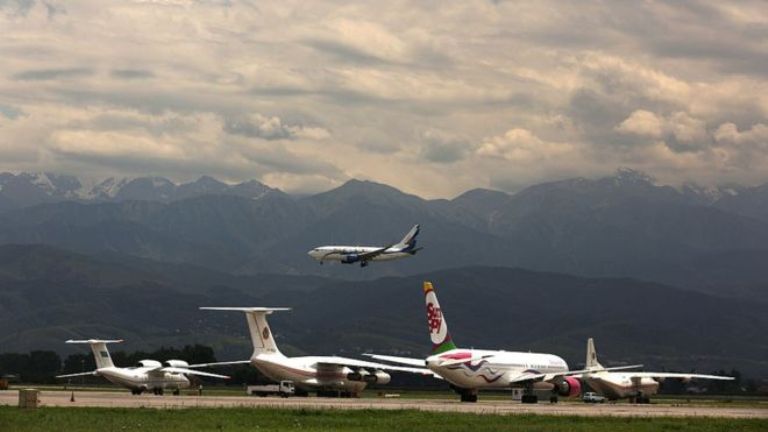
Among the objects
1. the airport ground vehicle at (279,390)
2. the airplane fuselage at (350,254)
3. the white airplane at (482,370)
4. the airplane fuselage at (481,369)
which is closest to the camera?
the airplane fuselage at (481,369)

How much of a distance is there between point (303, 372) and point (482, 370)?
58.4 feet

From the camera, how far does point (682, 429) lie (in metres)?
68.6

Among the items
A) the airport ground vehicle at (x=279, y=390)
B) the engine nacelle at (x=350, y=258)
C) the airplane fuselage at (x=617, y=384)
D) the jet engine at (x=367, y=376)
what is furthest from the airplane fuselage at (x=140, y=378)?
the engine nacelle at (x=350, y=258)

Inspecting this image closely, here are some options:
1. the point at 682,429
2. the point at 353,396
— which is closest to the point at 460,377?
the point at 353,396

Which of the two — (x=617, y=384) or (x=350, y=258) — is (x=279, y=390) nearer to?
(x=617, y=384)

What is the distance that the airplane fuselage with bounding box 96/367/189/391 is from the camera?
121 metres

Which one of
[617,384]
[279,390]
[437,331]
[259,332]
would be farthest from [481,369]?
[259,332]

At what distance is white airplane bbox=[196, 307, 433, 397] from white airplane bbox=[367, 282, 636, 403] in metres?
6.81

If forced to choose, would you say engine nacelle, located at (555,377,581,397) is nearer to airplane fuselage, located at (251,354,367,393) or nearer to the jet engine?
the jet engine

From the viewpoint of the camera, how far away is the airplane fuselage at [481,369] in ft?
358

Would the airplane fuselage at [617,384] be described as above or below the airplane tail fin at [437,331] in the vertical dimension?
below

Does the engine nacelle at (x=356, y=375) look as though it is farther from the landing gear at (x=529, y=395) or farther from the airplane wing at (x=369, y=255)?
the airplane wing at (x=369, y=255)

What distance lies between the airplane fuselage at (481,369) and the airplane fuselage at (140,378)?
27.4 metres

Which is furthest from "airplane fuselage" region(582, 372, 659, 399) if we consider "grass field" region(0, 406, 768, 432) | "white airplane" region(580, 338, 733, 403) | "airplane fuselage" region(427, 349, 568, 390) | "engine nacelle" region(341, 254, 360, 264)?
"engine nacelle" region(341, 254, 360, 264)
